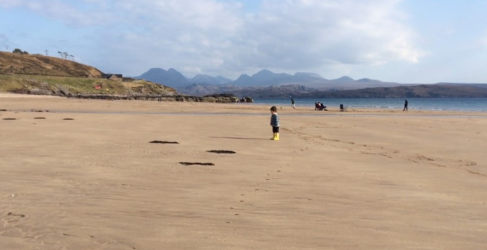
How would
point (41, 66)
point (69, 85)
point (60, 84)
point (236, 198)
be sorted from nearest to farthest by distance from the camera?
point (236, 198)
point (60, 84)
point (69, 85)
point (41, 66)

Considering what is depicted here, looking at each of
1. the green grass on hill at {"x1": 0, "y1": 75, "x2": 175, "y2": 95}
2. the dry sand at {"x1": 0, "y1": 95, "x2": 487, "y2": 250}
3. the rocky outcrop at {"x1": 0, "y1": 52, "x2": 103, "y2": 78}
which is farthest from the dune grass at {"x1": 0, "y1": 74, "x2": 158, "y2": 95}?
the dry sand at {"x1": 0, "y1": 95, "x2": 487, "y2": 250}

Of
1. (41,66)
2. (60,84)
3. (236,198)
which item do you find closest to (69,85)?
(60,84)

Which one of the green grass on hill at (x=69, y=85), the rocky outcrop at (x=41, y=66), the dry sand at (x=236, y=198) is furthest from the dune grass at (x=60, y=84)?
the dry sand at (x=236, y=198)

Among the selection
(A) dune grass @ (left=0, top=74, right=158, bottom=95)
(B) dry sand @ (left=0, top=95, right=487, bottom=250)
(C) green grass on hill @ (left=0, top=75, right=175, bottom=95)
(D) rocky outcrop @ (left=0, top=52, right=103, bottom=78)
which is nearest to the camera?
(B) dry sand @ (left=0, top=95, right=487, bottom=250)

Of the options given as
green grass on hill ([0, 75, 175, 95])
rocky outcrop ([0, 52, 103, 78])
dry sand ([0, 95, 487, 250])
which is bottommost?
dry sand ([0, 95, 487, 250])

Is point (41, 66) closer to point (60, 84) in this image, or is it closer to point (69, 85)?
point (69, 85)

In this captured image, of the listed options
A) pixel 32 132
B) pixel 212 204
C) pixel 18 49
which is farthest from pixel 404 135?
pixel 18 49

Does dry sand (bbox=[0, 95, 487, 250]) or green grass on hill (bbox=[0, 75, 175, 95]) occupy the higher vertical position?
green grass on hill (bbox=[0, 75, 175, 95])

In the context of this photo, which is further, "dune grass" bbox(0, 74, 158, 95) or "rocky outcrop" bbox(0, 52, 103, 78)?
"rocky outcrop" bbox(0, 52, 103, 78)

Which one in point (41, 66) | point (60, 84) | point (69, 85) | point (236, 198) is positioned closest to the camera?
point (236, 198)

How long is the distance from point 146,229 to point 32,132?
13.9 meters

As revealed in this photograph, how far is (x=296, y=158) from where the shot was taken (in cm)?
1247

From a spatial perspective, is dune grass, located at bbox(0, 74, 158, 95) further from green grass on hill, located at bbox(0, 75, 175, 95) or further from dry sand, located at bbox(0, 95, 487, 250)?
dry sand, located at bbox(0, 95, 487, 250)

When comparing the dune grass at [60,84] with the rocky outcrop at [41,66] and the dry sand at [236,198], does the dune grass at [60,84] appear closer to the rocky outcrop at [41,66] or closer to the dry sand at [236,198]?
the rocky outcrop at [41,66]
